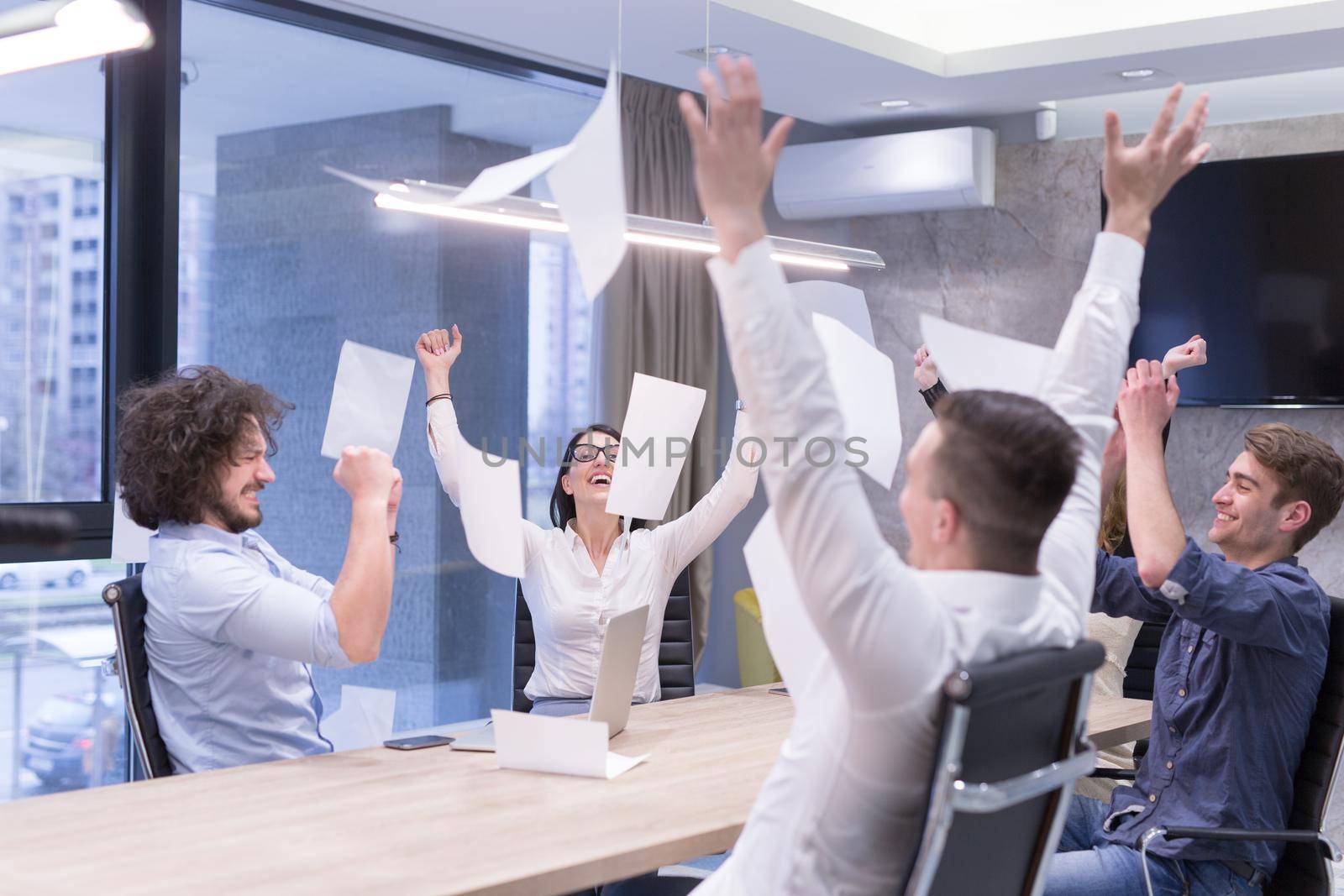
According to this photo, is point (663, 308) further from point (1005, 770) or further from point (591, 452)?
point (1005, 770)

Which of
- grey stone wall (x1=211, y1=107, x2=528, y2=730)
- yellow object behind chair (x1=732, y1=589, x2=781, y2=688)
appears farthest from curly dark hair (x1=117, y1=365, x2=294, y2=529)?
yellow object behind chair (x1=732, y1=589, x2=781, y2=688)

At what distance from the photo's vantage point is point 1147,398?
2166 mm

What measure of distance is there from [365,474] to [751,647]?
361cm

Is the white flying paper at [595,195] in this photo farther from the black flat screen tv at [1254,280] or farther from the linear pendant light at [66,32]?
the black flat screen tv at [1254,280]

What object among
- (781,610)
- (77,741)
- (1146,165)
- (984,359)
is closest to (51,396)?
(77,741)

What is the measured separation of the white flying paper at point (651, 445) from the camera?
314 centimetres

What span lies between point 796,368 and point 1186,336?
4.35 meters

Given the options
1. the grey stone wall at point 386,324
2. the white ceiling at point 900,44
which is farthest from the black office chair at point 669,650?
the white ceiling at point 900,44

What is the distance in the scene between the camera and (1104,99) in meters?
5.53

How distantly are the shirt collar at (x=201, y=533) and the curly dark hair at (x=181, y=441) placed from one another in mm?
12

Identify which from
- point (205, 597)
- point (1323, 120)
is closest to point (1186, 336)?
point (1323, 120)

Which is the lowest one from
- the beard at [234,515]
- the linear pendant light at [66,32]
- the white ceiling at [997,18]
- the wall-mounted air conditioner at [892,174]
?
the beard at [234,515]

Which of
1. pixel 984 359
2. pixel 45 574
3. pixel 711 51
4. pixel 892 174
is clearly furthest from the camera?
pixel 892 174

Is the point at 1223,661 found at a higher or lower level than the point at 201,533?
lower
